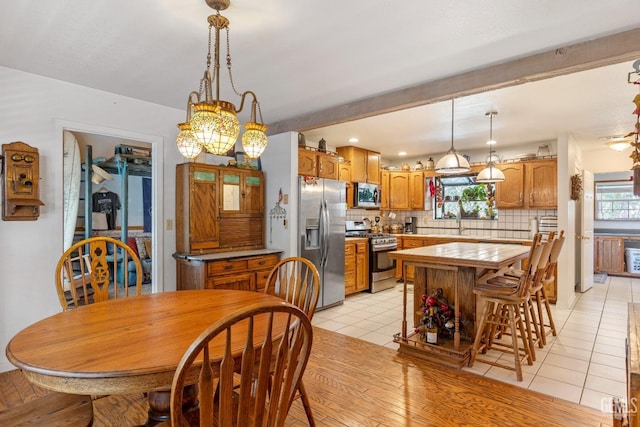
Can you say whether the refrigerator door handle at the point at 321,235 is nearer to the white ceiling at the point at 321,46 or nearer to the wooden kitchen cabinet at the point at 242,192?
the wooden kitchen cabinet at the point at 242,192

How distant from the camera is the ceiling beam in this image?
86.8 inches

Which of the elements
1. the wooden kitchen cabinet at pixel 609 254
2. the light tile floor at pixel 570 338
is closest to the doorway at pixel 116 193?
the light tile floor at pixel 570 338

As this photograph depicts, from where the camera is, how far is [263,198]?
4484 millimetres

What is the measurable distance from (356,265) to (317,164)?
168cm

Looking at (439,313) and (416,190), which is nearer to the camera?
(439,313)

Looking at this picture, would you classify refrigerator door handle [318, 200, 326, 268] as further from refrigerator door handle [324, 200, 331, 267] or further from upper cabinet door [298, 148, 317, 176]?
upper cabinet door [298, 148, 317, 176]

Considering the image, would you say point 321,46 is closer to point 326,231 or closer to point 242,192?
point 242,192

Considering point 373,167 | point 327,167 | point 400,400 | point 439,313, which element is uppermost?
point 373,167

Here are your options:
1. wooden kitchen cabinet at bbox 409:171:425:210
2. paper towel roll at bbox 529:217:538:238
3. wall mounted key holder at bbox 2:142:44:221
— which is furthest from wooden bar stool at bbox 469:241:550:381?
wall mounted key holder at bbox 2:142:44:221

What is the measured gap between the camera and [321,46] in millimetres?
2389

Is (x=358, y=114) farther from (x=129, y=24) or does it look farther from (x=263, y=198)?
(x=129, y=24)

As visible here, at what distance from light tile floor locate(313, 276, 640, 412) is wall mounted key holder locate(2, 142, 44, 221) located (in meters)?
2.94

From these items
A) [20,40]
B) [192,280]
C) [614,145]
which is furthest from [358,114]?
[614,145]

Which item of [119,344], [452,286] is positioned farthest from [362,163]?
[119,344]
